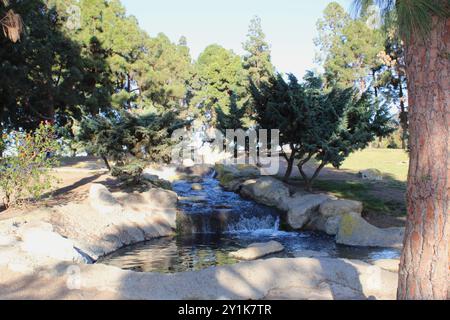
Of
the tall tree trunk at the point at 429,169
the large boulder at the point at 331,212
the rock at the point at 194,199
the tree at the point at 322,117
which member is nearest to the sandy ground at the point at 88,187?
the large boulder at the point at 331,212

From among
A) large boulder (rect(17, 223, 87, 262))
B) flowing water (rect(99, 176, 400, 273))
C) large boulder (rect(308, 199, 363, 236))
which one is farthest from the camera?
large boulder (rect(308, 199, 363, 236))

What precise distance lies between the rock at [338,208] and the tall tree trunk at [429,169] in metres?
12.8

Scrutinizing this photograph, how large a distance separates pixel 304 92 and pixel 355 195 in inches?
213

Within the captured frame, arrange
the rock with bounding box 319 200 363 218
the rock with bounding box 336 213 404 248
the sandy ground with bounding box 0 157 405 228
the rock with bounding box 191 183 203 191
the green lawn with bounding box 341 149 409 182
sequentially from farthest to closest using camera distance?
1. the green lawn with bounding box 341 149 409 182
2. the rock with bounding box 191 183 203 191
3. the rock with bounding box 319 200 363 218
4. the sandy ground with bounding box 0 157 405 228
5. the rock with bounding box 336 213 404 248

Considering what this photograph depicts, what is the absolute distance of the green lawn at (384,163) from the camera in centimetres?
2591

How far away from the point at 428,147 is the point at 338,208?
1312 centimetres

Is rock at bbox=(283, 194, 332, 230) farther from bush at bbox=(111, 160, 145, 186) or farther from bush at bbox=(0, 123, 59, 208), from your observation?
bush at bbox=(0, 123, 59, 208)

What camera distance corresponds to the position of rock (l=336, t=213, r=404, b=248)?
1441 cm

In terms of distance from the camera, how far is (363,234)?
14898 mm

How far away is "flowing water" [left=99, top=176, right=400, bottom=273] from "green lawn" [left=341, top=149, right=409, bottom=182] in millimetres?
9957

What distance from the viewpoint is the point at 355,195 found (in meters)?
20.7

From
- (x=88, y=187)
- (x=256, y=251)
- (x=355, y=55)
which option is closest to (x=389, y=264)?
(x=256, y=251)

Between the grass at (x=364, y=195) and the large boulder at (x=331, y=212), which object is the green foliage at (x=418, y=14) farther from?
the grass at (x=364, y=195)

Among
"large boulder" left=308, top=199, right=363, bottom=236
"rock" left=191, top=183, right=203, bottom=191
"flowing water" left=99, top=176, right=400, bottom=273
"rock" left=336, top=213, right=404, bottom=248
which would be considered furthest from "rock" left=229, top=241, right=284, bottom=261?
"rock" left=191, top=183, right=203, bottom=191
